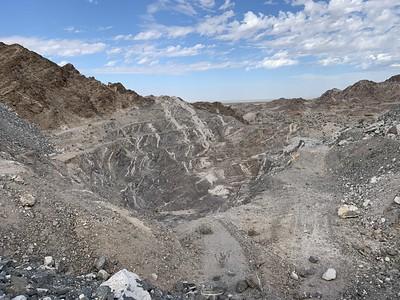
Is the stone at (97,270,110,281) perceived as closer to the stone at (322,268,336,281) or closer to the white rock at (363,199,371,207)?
the stone at (322,268,336,281)

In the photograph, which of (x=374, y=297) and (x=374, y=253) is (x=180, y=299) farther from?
(x=374, y=253)

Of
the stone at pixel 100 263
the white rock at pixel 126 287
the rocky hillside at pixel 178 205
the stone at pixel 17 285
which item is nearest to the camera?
the stone at pixel 17 285

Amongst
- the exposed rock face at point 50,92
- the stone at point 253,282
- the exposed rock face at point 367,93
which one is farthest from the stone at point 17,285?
the exposed rock face at point 367,93

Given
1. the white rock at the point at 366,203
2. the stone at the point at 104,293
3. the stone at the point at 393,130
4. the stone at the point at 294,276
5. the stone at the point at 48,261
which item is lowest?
the stone at the point at 294,276

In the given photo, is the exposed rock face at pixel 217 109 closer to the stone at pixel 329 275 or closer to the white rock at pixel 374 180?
the white rock at pixel 374 180

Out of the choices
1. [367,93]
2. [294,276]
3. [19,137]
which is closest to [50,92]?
[19,137]

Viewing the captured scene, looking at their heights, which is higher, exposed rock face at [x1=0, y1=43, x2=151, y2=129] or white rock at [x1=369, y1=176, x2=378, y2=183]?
exposed rock face at [x1=0, y1=43, x2=151, y2=129]

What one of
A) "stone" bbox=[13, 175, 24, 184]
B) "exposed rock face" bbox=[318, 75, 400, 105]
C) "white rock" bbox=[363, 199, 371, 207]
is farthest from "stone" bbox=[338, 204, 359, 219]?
"exposed rock face" bbox=[318, 75, 400, 105]
